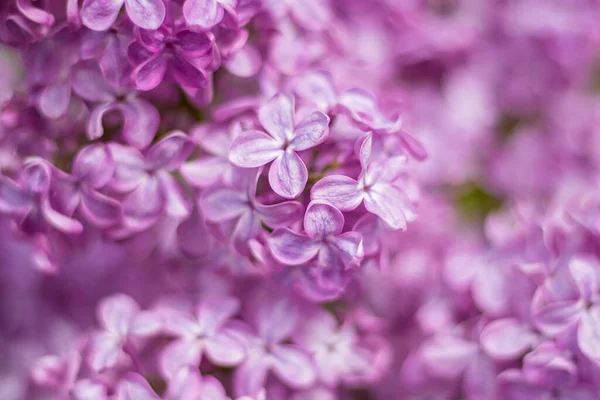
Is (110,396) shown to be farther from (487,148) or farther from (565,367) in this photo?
(487,148)

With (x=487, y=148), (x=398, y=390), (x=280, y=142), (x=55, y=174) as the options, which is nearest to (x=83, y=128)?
(x=55, y=174)

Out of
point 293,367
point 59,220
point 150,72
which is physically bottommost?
point 293,367

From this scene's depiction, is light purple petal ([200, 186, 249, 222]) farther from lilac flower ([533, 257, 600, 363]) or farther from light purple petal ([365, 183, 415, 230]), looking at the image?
lilac flower ([533, 257, 600, 363])

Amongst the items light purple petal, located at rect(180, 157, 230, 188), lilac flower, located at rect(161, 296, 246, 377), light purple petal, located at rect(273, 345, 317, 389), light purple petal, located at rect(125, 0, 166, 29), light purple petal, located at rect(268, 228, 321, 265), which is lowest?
light purple petal, located at rect(273, 345, 317, 389)

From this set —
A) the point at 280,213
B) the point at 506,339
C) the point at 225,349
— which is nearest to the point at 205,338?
the point at 225,349

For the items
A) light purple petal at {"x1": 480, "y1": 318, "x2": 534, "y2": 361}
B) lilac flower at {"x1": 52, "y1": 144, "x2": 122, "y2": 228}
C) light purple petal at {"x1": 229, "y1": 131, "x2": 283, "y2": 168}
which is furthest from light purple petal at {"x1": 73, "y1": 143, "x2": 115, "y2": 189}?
light purple petal at {"x1": 480, "y1": 318, "x2": 534, "y2": 361}

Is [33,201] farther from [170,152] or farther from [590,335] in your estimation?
[590,335]
